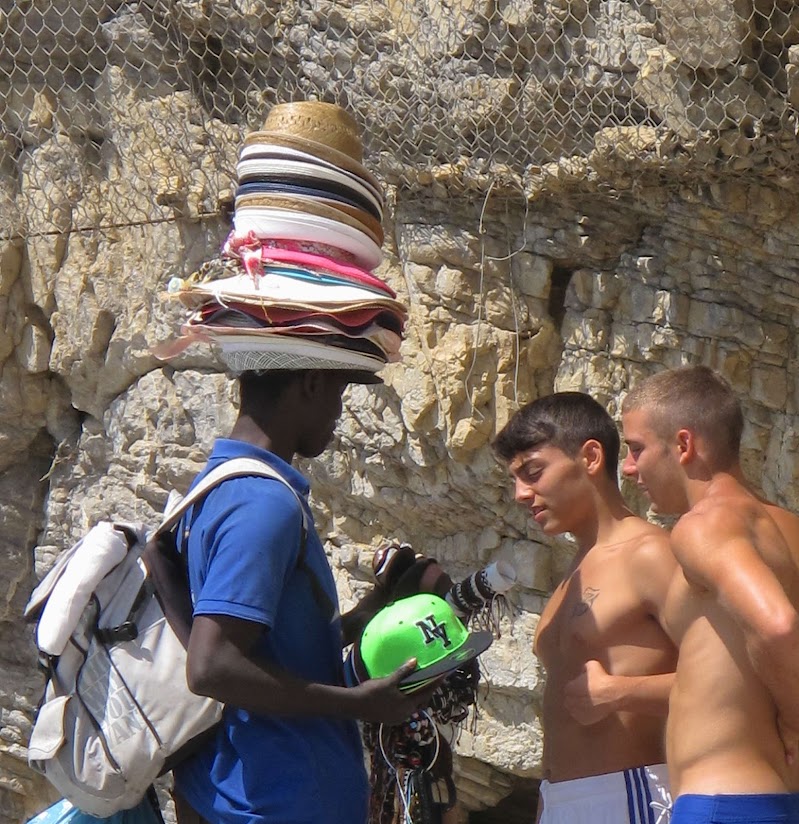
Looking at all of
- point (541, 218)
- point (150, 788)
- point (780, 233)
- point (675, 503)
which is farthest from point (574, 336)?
point (150, 788)

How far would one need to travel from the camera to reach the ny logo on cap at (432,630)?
6.74ft

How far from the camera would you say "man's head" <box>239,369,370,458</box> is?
213cm

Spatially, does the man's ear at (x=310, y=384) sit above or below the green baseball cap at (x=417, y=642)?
above

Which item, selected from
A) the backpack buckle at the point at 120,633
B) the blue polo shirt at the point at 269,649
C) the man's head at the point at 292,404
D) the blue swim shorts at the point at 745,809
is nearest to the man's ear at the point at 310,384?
the man's head at the point at 292,404

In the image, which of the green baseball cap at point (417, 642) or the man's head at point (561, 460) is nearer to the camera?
the green baseball cap at point (417, 642)

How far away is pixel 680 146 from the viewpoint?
146 inches

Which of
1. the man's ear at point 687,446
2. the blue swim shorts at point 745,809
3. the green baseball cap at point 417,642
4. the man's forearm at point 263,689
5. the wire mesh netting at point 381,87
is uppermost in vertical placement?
the wire mesh netting at point 381,87

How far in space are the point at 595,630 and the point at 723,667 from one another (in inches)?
18.0

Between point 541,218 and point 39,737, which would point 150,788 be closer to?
point 39,737

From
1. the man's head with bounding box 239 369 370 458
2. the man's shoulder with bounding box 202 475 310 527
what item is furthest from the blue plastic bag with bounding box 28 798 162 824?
the man's head with bounding box 239 369 370 458

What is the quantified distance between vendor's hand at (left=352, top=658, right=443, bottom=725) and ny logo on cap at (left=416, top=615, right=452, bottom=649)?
53mm

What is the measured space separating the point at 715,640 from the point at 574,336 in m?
2.20

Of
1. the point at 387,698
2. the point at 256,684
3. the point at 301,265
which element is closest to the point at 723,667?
the point at 387,698

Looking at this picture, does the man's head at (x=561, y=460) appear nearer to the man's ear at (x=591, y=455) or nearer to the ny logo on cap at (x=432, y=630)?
the man's ear at (x=591, y=455)
